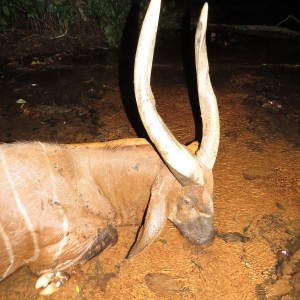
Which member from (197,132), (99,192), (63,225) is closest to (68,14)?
(197,132)

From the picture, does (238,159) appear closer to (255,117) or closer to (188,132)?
(188,132)

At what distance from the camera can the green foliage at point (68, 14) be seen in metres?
9.61

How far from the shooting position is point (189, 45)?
9.92 metres

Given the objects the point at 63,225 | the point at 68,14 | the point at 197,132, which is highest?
the point at 68,14

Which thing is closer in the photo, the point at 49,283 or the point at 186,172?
the point at 186,172

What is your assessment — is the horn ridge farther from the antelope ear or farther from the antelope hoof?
the antelope hoof

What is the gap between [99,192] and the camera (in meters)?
3.16

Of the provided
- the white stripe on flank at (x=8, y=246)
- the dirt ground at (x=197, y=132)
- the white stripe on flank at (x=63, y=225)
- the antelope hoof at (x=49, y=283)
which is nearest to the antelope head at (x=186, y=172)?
the dirt ground at (x=197, y=132)

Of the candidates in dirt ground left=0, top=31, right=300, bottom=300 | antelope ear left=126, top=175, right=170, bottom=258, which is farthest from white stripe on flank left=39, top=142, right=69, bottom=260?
antelope ear left=126, top=175, right=170, bottom=258

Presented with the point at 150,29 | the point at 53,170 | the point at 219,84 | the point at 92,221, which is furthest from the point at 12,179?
the point at 219,84

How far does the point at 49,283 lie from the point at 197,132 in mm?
3172

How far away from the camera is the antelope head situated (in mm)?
2561

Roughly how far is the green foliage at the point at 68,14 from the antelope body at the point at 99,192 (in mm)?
7491

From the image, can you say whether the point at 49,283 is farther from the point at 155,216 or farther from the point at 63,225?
the point at 155,216
